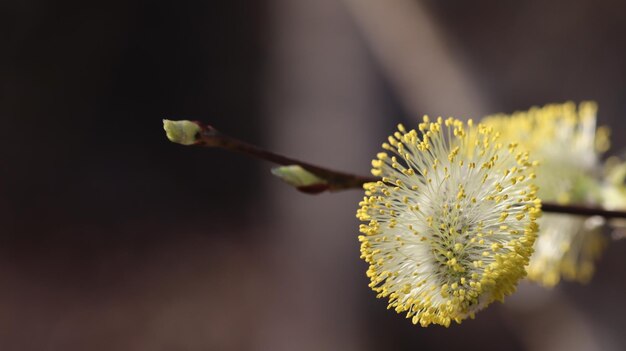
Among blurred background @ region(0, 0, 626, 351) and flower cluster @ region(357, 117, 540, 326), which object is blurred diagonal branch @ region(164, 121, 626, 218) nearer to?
flower cluster @ region(357, 117, 540, 326)

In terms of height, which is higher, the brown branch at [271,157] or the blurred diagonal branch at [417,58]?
the blurred diagonal branch at [417,58]

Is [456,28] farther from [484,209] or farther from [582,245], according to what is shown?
[484,209]

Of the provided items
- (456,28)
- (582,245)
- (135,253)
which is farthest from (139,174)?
(582,245)

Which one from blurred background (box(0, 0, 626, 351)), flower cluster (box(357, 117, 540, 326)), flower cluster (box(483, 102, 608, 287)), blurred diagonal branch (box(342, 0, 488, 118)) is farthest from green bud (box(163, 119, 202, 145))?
blurred background (box(0, 0, 626, 351))

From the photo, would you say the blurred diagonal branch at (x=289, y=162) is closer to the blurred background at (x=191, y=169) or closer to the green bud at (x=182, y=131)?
the green bud at (x=182, y=131)

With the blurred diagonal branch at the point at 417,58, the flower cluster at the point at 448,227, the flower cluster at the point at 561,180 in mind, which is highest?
the blurred diagonal branch at the point at 417,58

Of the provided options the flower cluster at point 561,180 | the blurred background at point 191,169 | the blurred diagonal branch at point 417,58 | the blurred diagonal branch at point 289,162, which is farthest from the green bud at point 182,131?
the blurred background at point 191,169
